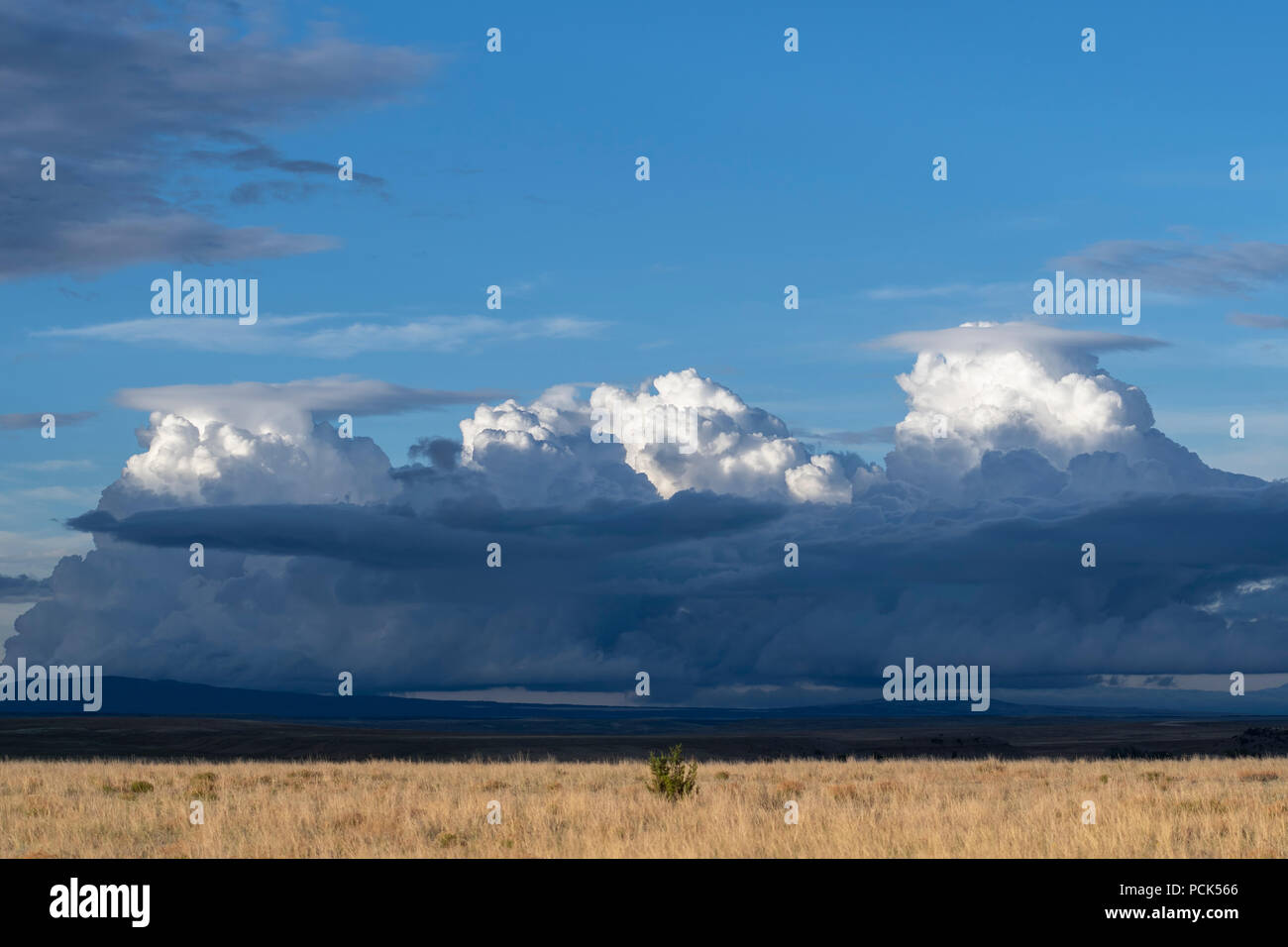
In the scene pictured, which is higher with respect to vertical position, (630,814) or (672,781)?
(672,781)

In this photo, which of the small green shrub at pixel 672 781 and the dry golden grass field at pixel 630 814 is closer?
the dry golden grass field at pixel 630 814

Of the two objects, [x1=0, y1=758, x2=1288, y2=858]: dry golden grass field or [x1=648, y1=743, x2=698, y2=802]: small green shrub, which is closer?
[x1=0, y1=758, x2=1288, y2=858]: dry golden grass field

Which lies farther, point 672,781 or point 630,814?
point 672,781

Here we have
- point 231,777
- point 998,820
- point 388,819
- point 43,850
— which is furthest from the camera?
point 231,777

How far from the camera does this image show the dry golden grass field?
17.9 metres

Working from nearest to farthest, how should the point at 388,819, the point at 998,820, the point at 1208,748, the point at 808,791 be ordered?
the point at 998,820, the point at 388,819, the point at 808,791, the point at 1208,748

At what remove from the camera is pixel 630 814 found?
23.3 m

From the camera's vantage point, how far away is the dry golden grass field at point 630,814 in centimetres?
1794
